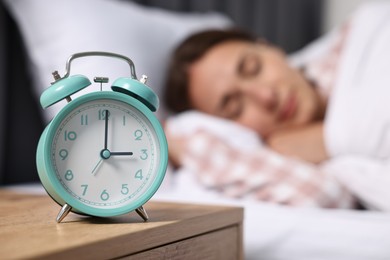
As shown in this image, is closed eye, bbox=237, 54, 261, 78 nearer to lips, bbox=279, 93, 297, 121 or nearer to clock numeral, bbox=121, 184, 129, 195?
lips, bbox=279, 93, 297, 121

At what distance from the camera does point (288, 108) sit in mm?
1541

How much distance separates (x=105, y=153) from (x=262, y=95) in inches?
37.5

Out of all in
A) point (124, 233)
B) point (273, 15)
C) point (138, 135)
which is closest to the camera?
point (124, 233)

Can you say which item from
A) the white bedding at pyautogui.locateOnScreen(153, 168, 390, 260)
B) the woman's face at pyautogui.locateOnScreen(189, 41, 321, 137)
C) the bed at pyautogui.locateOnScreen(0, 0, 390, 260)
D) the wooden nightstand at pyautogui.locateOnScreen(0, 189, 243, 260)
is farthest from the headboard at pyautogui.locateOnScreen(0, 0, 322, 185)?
the white bedding at pyautogui.locateOnScreen(153, 168, 390, 260)

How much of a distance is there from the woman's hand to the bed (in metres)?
0.30

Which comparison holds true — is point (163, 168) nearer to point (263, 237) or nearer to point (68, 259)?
point (68, 259)

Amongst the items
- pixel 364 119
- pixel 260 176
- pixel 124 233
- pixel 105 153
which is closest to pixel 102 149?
pixel 105 153

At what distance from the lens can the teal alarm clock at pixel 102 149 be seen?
1.97ft

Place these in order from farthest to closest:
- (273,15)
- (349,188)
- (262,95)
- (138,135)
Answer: (273,15)
(262,95)
(349,188)
(138,135)

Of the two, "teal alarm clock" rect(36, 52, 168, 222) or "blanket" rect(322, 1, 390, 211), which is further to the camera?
"blanket" rect(322, 1, 390, 211)

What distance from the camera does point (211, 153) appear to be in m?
1.21

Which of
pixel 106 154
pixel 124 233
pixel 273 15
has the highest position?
pixel 273 15

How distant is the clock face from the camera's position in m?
0.61

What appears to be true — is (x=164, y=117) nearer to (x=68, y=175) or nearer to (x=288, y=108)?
(x=288, y=108)
